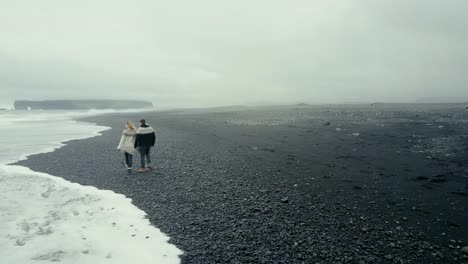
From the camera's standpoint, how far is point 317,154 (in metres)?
21.2

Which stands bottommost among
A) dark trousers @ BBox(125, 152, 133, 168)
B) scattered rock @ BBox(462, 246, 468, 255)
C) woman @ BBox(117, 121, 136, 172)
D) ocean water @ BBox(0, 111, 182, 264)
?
scattered rock @ BBox(462, 246, 468, 255)

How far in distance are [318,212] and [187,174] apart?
830 cm

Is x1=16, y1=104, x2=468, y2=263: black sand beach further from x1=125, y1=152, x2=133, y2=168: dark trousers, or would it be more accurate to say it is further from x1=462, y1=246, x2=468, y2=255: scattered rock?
x1=125, y1=152, x2=133, y2=168: dark trousers

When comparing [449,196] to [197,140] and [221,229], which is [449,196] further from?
[197,140]

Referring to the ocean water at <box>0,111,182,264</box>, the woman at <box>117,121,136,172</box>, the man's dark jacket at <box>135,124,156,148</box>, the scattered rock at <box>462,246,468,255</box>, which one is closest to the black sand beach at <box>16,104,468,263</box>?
the scattered rock at <box>462,246,468,255</box>

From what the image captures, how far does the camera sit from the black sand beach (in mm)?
7969

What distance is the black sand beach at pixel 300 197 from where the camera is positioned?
7969mm

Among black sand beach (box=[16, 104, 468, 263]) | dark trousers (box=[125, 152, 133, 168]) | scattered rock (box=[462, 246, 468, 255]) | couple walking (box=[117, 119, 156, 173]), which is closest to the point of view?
scattered rock (box=[462, 246, 468, 255])

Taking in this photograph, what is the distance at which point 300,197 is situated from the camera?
1208 centimetres

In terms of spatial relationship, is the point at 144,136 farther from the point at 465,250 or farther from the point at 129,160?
the point at 465,250

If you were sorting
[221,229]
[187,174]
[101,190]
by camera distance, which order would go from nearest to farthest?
[221,229] < [101,190] < [187,174]

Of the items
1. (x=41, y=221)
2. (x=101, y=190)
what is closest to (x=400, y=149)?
(x=101, y=190)

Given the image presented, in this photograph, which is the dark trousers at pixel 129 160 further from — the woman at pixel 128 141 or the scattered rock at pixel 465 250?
the scattered rock at pixel 465 250

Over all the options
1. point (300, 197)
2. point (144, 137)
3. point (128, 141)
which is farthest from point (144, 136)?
point (300, 197)
